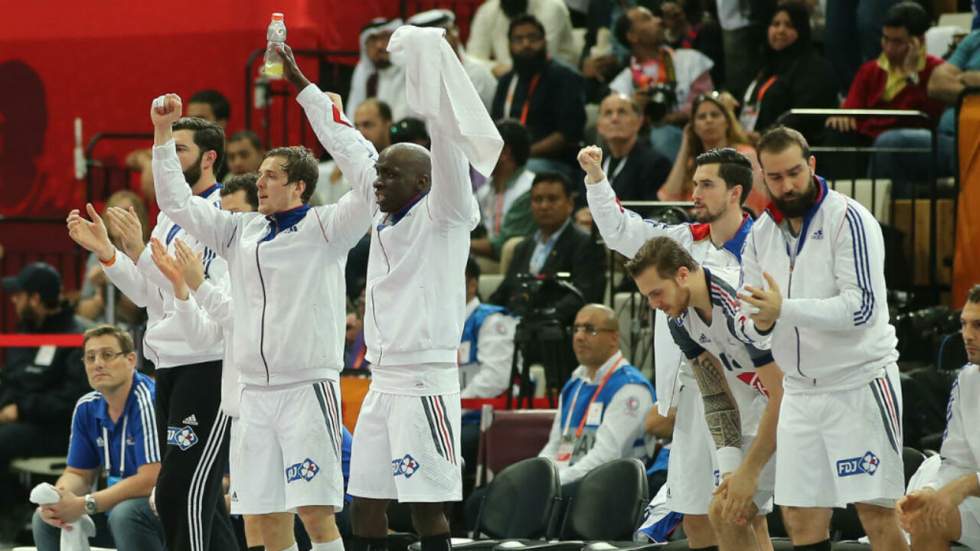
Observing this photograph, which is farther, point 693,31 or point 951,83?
point 693,31

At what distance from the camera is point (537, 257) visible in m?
10.9

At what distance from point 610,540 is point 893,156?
3563 millimetres

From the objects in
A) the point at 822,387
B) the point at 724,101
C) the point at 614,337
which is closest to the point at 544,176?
the point at 724,101

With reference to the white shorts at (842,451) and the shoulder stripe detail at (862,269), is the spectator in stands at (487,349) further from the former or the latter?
the shoulder stripe detail at (862,269)

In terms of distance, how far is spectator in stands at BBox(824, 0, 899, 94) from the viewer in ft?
39.5

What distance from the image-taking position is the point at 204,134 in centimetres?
788

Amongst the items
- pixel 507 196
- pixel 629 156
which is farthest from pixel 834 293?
pixel 507 196

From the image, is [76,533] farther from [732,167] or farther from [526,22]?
[526,22]

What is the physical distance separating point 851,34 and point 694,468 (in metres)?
6.42

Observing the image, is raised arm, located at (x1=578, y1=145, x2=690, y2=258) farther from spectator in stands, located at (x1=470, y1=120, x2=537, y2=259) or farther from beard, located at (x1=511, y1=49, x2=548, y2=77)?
beard, located at (x1=511, y1=49, x2=548, y2=77)

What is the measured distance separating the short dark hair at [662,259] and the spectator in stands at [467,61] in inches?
269

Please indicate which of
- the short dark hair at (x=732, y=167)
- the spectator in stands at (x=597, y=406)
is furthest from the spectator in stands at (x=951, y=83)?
the short dark hair at (x=732, y=167)

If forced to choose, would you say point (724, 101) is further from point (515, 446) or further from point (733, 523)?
point (733, 523)

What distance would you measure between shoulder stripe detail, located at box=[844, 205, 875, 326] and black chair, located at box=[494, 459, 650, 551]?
8.02 feet
